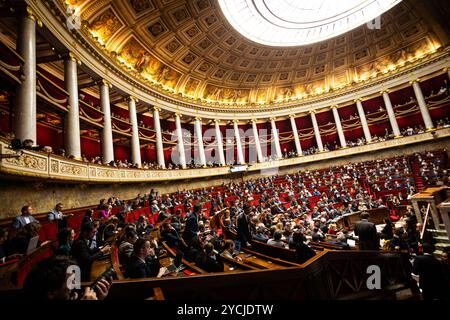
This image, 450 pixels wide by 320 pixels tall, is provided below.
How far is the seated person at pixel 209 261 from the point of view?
260cm

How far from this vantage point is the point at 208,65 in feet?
57.7

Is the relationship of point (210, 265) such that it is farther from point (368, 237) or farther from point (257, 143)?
point (257, 143)

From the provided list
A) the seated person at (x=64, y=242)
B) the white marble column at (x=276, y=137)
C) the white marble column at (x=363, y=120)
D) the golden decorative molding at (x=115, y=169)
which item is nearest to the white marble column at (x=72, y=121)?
the golden decorative molding at (x=115, y=169)

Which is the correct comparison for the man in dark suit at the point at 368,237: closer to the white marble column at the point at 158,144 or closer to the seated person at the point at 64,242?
the seated person at the point at 64,242

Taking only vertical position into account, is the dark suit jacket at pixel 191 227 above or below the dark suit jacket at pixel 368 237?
above

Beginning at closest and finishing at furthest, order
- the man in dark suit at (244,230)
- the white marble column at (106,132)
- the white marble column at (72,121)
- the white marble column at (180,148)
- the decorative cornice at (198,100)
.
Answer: the man in dark suit at (244,230)
the white marble column at (72,121)
the decorative cornice at (198,100)
the white marble column at (106,132)
the white marble column at (180,148)

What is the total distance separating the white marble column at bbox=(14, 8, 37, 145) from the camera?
5930 millimetres

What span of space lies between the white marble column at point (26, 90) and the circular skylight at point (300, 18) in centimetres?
1247
